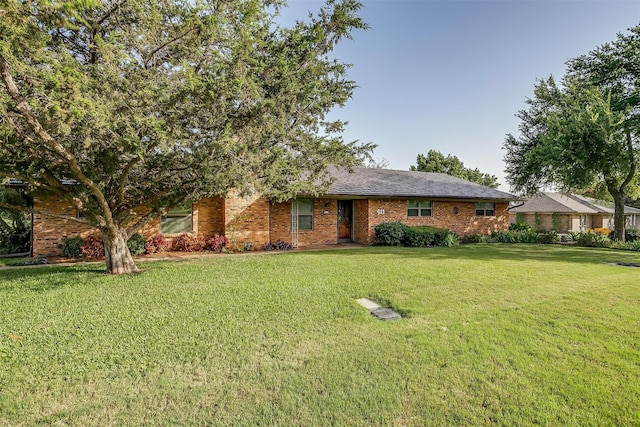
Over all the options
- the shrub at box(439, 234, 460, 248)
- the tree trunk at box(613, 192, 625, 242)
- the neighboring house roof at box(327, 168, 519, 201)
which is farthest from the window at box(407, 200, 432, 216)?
the tree trunk at box(613, 192, 625, 242)

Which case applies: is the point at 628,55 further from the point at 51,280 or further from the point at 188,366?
the point at 51,280

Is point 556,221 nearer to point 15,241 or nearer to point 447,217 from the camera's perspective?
point 447,217

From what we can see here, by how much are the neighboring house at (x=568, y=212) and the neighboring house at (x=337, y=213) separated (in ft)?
33.2

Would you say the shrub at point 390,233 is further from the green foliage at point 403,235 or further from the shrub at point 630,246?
the shrub at point 630,246

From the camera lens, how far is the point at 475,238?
17516 millimetres

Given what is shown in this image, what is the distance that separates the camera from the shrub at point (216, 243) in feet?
41.7

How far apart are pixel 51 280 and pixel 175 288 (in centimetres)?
321

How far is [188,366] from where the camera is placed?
3488mm

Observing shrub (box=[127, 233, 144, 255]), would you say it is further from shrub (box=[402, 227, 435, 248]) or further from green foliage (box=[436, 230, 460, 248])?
green foliage (box=[436, 230, 460, 248])

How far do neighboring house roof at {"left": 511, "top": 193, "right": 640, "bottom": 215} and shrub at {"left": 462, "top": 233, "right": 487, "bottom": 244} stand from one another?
11.1m

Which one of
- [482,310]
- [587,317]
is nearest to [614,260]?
[587,317]

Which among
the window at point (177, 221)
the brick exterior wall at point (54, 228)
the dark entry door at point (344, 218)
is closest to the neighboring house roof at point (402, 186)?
the dark entry door at point (344, 218)

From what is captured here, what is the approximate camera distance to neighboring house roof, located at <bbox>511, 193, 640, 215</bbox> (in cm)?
2667

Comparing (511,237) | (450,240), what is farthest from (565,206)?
(450,240)
